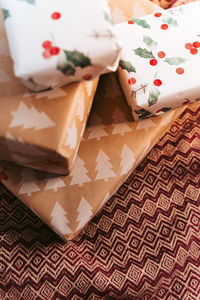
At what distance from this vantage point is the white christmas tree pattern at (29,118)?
521 millimetres

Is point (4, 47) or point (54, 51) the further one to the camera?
point (4, 47)

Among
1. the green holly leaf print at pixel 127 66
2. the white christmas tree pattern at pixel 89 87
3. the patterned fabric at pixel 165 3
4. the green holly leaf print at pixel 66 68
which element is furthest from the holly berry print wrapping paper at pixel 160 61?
the patterned fabric at pixel 165 3

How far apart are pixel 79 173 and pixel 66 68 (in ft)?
0.95

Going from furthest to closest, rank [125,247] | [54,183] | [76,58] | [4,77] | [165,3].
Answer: [165,3] < [125,247] < [54,183] < [4,77] < [76,58]

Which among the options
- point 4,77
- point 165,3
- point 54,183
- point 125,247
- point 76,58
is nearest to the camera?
point 76,58

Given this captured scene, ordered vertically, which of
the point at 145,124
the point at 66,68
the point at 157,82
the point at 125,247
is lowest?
the point at 125,247

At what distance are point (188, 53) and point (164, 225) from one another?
53 centimetres

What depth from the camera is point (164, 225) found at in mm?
882

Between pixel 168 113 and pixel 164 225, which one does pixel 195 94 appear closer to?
pixel 168 113

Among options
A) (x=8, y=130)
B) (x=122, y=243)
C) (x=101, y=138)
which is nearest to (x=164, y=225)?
(x=122, y=243)

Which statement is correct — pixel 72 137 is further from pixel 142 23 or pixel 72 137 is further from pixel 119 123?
pixel 142 23

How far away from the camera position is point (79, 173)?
2.24ft

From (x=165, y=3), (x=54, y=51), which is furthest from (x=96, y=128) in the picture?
(x=165, y=3)

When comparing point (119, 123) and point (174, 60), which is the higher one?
point (174, 60)
